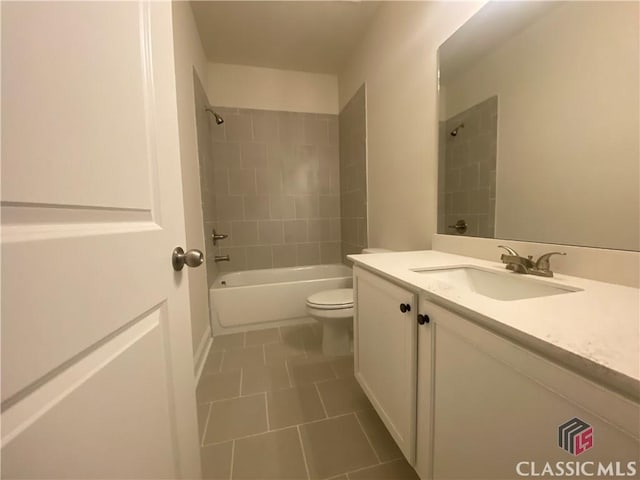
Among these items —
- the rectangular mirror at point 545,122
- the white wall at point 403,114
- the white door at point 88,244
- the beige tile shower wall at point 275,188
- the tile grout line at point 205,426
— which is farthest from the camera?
the beige tile shower wall at point 275,188

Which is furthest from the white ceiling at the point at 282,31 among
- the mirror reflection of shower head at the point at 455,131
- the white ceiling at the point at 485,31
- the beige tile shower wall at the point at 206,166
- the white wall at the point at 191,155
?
the mirror reflection of shower head at the point at 455,131

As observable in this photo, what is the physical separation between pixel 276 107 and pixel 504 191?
7.99ft

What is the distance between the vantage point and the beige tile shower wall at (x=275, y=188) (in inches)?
110

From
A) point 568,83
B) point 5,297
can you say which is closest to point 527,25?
point 568,83

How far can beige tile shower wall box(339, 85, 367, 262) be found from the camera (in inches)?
96.0

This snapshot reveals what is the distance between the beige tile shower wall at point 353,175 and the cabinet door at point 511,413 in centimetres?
181

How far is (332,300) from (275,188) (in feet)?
5.07

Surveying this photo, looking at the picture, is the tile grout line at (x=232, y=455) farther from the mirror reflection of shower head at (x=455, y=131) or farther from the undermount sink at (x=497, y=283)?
the mirror reflection of shower head at (x=455, y=131)

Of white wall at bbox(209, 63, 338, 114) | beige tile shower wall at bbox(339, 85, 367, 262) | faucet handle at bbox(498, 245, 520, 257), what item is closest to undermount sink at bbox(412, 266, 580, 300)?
faucet handle at bbox(498, 245, 520, 257)

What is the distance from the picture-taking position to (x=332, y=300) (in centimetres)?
195

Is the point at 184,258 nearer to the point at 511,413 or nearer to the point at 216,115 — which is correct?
the point at 511,413

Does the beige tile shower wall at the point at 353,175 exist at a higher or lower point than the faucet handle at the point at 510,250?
higher

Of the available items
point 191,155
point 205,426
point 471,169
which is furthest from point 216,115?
point 205,426

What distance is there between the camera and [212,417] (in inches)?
53.7
